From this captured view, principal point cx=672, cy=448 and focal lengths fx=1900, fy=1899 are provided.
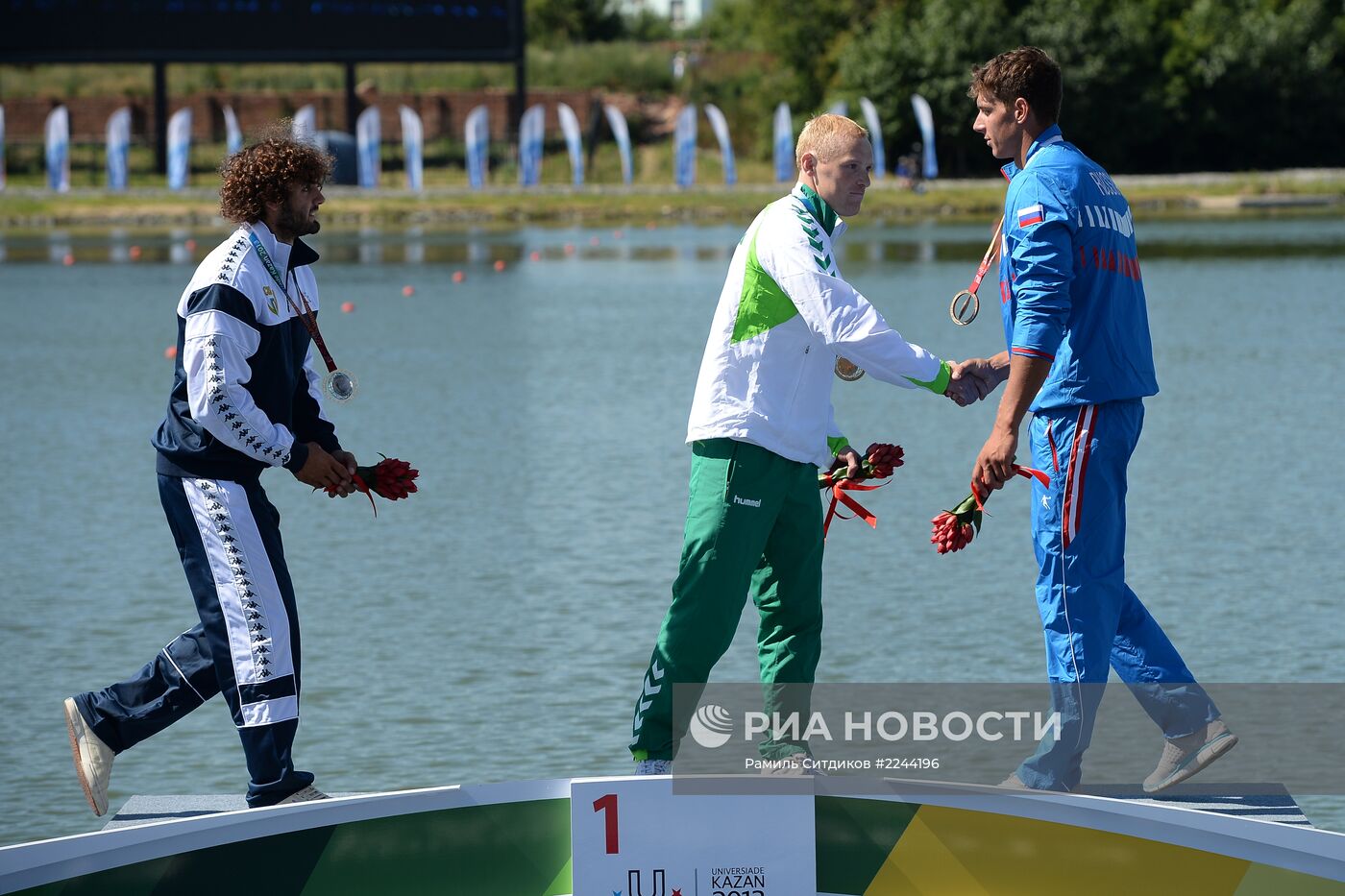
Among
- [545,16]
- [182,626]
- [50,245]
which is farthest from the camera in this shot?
[545,16]

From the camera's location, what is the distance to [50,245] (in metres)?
Answer: 45.0

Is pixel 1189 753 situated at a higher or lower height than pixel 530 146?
lower

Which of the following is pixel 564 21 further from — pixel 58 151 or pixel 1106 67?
pixel 58 151

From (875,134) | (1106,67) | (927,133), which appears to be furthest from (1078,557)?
(1106,67)

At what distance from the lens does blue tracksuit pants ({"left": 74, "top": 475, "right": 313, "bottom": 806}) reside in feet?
16.7

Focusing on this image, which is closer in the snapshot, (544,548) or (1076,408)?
(1076,408)

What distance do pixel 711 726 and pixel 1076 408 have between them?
135 cm

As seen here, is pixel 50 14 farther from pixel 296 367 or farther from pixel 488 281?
pixel 296 367

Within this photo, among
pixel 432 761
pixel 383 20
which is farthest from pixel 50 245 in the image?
pixel 432 761

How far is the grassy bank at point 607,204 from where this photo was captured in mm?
52031

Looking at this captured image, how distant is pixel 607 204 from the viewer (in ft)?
178

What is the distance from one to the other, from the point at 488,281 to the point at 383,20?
82.1 feet

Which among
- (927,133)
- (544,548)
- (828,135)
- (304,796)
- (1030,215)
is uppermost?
(927,133)

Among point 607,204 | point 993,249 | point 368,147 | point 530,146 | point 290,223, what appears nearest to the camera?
point 290,223
